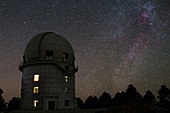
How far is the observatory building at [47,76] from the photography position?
129 feet

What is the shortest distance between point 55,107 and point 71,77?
27.5 ft

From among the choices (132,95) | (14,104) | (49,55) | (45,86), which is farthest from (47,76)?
(132,95)

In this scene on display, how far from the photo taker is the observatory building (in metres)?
39.3

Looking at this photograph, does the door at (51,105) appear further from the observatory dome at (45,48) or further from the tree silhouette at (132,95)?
the tree silhouette at (132,95)

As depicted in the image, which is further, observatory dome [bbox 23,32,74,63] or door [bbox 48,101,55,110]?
observatory dome [bbox 23,32,74,63]

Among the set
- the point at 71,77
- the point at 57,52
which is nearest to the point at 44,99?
the point at 71,77

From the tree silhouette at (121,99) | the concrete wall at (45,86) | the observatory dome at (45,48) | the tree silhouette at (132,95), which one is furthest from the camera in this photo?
the tree silhouette at (132,95)

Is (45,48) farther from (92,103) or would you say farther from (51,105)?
(92,103)

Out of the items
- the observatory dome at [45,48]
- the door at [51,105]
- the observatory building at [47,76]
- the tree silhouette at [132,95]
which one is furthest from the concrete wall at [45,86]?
the tree silhouette at [132,95]

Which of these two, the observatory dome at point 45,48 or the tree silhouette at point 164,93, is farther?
the tree silhouette at point 164,93

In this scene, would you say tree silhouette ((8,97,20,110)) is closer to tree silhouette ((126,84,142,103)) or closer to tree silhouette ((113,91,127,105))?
tree silhouette ((113,91,127,105))

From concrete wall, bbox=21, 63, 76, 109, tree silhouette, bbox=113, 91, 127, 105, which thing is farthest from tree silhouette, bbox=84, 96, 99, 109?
concrete wall, bbox=21, 63, 76, 109

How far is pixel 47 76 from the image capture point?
4019cm

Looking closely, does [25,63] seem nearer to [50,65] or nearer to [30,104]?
[50,65]
